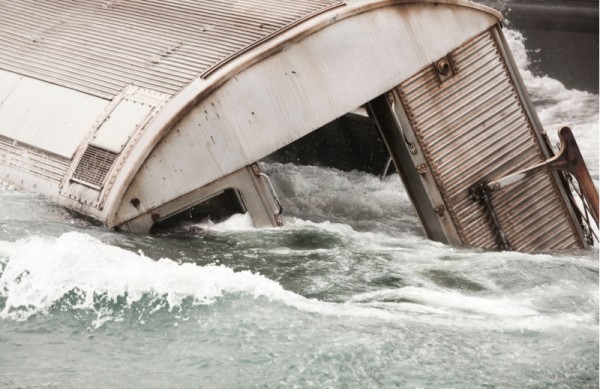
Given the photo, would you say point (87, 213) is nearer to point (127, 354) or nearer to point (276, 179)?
point (127, 354)

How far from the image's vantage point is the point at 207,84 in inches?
347

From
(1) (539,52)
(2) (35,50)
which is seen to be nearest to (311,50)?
(2) (35,50)

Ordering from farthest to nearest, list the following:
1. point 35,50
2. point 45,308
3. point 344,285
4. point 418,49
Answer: point 35,50 → point 418,49 → point 344,285 → point 45,308

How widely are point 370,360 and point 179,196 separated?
9.29ft

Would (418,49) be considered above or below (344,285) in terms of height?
above

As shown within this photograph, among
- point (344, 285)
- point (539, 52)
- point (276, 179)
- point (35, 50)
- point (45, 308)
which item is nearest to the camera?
point (45, 308)

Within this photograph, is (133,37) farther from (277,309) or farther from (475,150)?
(277,309)

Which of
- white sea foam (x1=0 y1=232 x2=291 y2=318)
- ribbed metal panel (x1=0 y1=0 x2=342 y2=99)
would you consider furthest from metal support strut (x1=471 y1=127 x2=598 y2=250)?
white sea foam (x1=0 y1=232 x2=291 y2=318)

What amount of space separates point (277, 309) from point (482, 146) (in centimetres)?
351

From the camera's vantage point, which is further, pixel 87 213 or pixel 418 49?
pixel 418 49

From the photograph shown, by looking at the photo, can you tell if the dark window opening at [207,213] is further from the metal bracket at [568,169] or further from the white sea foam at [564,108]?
the white sea foam at [564,108]

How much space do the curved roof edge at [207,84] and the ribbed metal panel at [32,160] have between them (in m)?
0.80

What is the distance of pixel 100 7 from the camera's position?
11.0m

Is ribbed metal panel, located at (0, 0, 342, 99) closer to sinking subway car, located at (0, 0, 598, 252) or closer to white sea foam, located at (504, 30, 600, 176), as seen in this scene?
sinking subway car, located at (0, 0, 598, 252)
